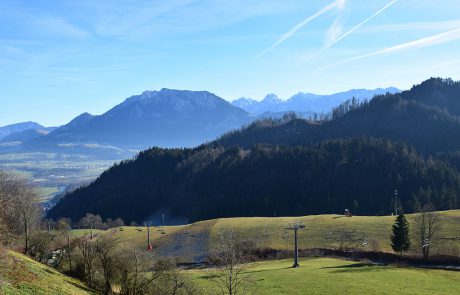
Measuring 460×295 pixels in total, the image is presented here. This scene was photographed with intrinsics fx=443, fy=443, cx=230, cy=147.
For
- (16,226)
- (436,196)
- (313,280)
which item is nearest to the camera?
(313,280)

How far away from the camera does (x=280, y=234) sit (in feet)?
328

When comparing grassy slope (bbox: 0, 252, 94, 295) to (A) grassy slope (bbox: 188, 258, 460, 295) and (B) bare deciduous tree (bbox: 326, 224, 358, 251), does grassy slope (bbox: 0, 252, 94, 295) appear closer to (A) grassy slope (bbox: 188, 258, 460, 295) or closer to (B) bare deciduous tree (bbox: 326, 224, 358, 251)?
(A) grassy slope (bbox: 188, 258, 460, 295)

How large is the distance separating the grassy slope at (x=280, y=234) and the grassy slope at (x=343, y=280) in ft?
47.4

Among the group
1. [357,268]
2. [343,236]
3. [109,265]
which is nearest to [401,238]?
[357,268]

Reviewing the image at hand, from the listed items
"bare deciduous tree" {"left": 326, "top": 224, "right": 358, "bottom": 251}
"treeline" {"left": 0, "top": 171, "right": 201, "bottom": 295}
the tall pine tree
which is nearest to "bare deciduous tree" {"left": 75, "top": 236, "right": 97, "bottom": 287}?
"treeline" {"left": 0, "top": 171, "right": 201, "bottom": 295}

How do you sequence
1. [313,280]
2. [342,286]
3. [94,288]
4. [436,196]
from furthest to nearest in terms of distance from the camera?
[436,196] → [313,280] → [342,286] → [94,288]

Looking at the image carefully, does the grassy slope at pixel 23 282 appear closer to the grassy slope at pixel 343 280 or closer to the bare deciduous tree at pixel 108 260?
the bare deciduous tree at pixel 108 260

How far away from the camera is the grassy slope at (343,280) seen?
57156 millimetres

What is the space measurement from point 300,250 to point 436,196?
127244mm

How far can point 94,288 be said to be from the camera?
51.8m

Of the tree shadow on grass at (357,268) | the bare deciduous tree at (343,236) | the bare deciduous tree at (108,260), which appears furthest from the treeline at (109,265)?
the bare deciduous tree at (343,236)

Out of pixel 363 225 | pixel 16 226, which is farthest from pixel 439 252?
pixel 16 226

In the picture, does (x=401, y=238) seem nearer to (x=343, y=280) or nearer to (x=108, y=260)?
(x=343, y=280)

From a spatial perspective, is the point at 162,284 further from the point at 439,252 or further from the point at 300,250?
the point at 439,252
